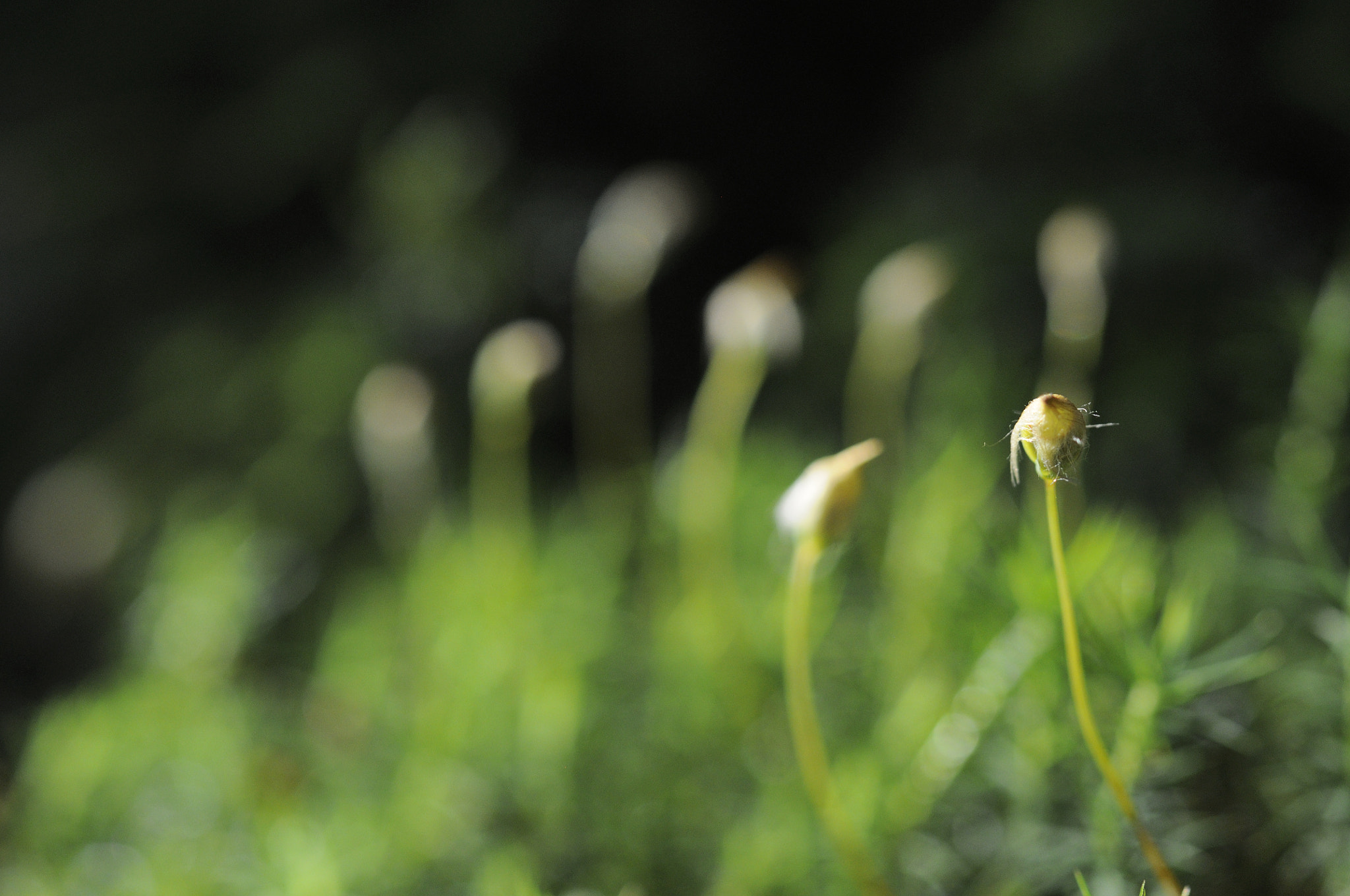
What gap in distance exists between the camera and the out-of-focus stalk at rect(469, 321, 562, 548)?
1.20 feet

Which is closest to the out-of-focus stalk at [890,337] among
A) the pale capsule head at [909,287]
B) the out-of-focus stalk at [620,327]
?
the pale capsule head at [909,287]

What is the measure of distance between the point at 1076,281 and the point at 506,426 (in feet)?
1.45

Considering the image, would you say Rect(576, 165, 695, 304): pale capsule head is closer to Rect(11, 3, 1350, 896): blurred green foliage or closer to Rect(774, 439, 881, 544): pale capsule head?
Rect(11, 3, 1350, 896): blurred green foliage

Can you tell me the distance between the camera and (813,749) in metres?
0.26

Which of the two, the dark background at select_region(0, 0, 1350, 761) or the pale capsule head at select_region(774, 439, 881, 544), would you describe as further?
the dark background at select_region(0, 0, 1350, 761)

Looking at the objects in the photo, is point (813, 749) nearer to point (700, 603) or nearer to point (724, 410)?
point (700, 603)

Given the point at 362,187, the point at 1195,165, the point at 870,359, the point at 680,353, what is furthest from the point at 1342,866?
the point at 362,187

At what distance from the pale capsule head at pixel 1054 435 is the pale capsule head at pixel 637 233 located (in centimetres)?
27

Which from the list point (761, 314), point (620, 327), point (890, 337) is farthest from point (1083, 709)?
point (620, 327)

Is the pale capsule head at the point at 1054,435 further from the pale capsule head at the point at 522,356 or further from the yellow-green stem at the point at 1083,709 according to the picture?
the pale capsule head at the point at 522,356

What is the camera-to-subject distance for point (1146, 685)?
25 cm

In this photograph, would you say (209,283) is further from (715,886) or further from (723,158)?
(715,886)

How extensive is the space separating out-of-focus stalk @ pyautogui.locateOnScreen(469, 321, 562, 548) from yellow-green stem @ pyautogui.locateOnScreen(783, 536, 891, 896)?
0.48 ft

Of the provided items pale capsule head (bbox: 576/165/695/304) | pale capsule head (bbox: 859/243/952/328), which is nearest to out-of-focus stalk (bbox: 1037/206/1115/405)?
pale capsule head (bbox: 859/243/952/328)
